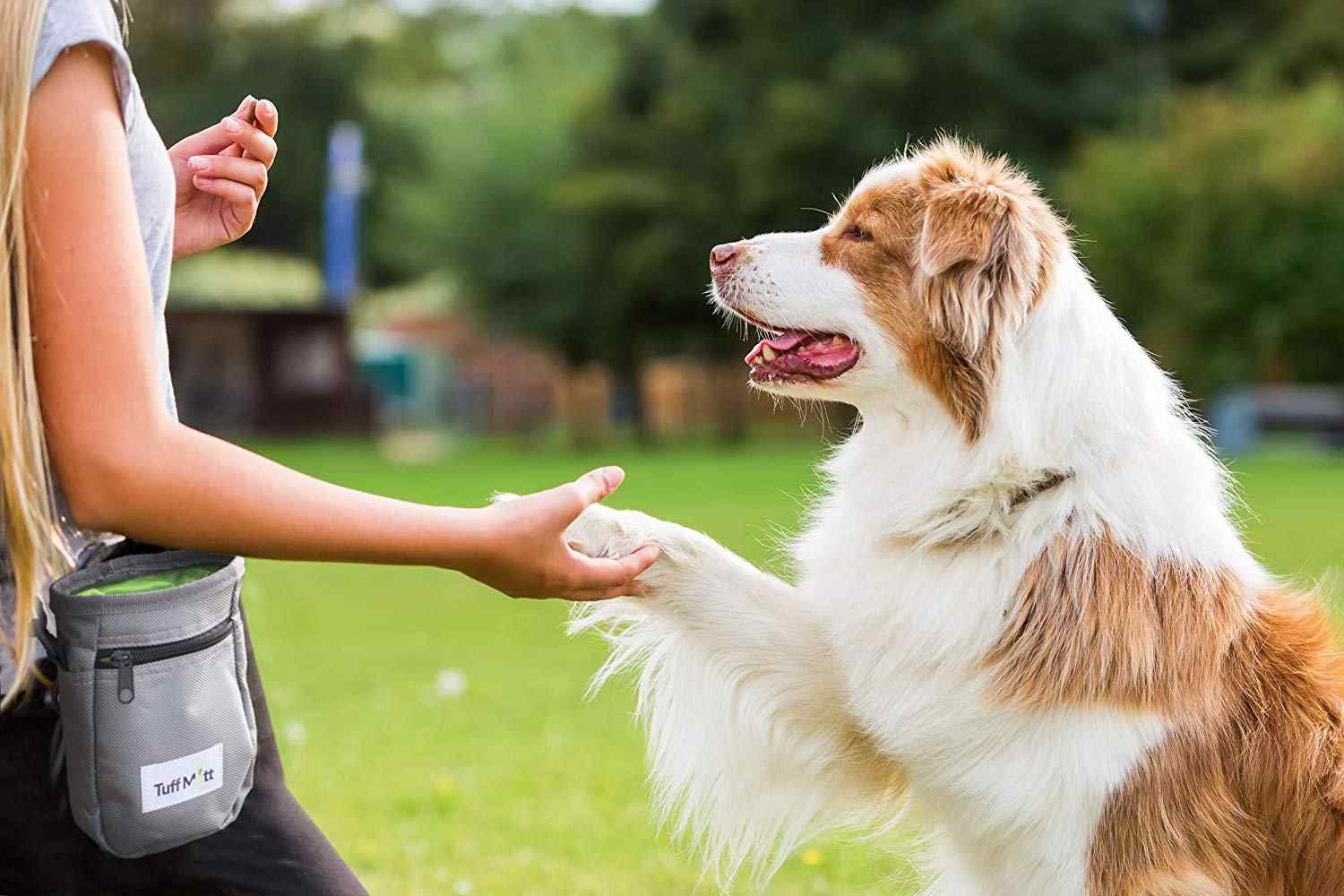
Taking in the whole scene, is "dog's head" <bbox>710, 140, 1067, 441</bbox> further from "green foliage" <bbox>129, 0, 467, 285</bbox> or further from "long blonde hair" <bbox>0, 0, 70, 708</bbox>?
"green foliage" <bbox>129, 0, 467, 285</bbox>

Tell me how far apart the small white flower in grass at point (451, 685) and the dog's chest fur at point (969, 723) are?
16.4 ft

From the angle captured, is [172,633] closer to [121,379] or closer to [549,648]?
[121,379]

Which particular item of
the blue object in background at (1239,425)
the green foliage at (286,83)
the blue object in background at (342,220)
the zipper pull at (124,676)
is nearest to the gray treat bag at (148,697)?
the zipper pull at (124,676)

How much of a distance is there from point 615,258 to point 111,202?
1402 inches

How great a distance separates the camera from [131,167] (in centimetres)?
211

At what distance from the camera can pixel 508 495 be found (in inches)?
119

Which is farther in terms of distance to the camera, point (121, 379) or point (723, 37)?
point (723, 37)

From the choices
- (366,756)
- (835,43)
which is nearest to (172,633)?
(366,756)

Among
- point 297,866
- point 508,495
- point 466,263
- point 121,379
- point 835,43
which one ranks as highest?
point 835,43

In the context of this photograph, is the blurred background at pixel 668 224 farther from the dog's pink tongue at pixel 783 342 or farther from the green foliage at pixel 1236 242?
the dog's pink tongue at pixel 783 342

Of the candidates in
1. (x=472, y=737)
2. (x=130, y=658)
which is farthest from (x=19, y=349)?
(x=472, y=737)

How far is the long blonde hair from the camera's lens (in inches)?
74.2

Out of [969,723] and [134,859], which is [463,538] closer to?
[134,859]

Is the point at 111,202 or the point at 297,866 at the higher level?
the point at 111,202
